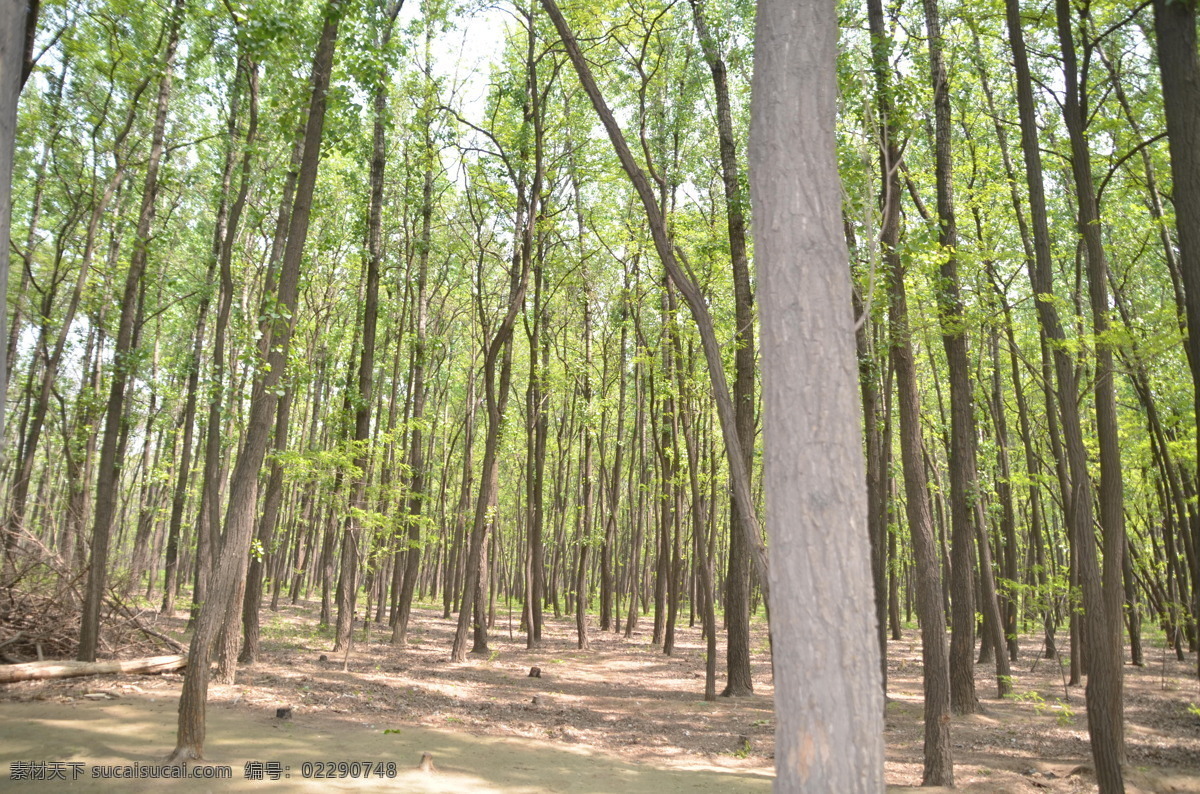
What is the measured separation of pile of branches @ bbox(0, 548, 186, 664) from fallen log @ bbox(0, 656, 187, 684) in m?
0.80

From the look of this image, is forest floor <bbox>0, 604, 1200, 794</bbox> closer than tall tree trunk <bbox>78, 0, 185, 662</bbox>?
Yes

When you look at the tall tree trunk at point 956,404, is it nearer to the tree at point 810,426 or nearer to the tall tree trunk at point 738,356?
the tall tree trunk at point 738,356

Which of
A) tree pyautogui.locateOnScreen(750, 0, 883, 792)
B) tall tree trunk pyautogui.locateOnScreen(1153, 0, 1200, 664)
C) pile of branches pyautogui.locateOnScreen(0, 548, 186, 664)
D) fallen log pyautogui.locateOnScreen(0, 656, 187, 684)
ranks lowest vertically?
fallen log pyautogui.locateOnScreen(0, 656, 187, 684)

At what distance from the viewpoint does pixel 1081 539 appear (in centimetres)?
777

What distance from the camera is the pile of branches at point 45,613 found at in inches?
411

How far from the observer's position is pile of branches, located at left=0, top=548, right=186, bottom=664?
10.4 metres

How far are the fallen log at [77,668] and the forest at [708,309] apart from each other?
0.06m

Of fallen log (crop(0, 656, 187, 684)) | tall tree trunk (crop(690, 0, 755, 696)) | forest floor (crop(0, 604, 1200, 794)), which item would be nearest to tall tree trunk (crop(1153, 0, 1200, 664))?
forest floor (crop(0, 604, 1200, 794))

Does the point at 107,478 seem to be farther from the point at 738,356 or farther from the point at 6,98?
the point at 738,356

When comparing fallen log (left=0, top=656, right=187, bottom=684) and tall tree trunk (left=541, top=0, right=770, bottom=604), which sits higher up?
tall tree trunk (left=541, top=0, right=770, bottom=604)

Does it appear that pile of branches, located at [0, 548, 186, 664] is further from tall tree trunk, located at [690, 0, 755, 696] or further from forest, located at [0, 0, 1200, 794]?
tall tree trunk, located at [690, 0, 755, 696]

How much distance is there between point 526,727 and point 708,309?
27.3 feet

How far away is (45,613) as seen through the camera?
10891mm

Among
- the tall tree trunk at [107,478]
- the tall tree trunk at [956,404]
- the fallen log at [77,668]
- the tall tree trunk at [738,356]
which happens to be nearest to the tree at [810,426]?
the tall tree trunk at [956,404]
